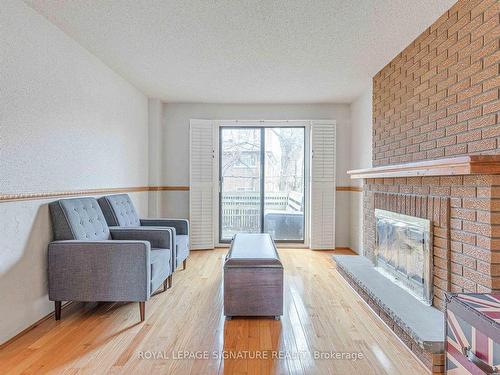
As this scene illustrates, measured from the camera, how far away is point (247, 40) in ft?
8.99

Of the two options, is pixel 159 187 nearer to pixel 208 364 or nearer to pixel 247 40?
pixel 247 40

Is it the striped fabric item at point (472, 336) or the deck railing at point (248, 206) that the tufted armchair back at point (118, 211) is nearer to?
the deck railing at point (248, 206)

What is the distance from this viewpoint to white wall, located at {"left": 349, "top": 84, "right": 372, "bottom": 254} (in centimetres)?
419

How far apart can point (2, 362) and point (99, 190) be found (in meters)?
1.73

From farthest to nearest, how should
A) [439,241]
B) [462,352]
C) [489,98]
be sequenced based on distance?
[439,241] → [489,98] → [462,352]

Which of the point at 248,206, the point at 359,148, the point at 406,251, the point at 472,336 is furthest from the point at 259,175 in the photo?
the point at 472,336

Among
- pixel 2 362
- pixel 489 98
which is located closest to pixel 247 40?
pixel 489 98

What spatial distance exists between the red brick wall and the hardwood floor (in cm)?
143

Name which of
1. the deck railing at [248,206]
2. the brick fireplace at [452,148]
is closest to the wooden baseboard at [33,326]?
the brick fireplace at [452,148]

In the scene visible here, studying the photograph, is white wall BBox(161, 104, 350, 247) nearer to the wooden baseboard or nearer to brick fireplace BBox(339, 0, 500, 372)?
brick fireplace BBox(339, 0, 500, 372)

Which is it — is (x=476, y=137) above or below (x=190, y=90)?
below

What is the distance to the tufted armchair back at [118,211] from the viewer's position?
3.19 meters

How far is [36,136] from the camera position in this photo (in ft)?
7.69

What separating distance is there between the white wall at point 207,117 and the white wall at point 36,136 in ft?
5.63
